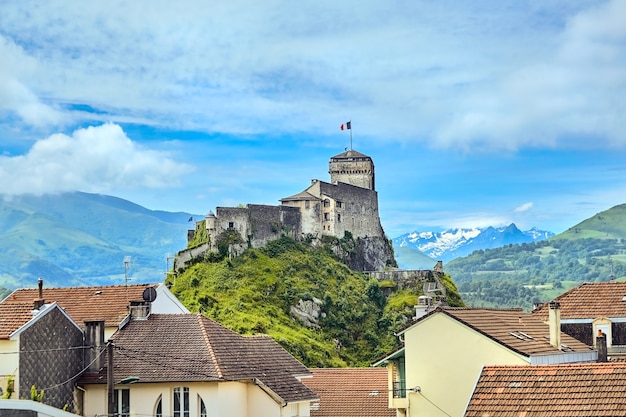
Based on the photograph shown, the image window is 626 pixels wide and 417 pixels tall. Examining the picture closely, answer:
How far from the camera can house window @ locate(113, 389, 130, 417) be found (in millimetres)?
43438

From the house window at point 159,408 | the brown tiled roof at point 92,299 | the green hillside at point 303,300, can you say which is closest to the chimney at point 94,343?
the brown tiled roof at point 92,299

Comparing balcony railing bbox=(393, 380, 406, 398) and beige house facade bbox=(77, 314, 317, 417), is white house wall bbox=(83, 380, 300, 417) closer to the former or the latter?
beige house facade bbox=(77, 314, 317, 417)

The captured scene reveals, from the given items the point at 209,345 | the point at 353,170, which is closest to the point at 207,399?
the point at 209,345

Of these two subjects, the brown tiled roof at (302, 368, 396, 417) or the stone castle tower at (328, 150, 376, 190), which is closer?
the brown tiled roof at (302, 368, 396, 417)

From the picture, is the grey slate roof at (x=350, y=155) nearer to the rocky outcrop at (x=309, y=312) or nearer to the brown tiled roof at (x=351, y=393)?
the rocky outcrop at (x=309, y=312)

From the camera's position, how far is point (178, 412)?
4291 cm

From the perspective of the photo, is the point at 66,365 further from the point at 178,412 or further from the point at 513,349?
the point at 513,349

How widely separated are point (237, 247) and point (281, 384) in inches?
3542

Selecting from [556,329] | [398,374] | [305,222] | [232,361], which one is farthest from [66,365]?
[305,222]

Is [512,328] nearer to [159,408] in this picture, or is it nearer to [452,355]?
[452,355]

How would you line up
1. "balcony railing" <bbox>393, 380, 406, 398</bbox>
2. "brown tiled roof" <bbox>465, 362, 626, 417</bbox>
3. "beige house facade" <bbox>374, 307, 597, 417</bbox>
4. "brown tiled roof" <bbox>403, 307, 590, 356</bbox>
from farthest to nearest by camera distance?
"balcony railing" <bbox>393, 380, 406, 398</bbox> < "brown tiled roof" <bbox>403, 307, 590, 356</bbox> < "beige house facade" <bbox>374, 307, 597, 417</bbox> < "brown tiled roof" <bbox>465, 362, 626, 417</bbox>


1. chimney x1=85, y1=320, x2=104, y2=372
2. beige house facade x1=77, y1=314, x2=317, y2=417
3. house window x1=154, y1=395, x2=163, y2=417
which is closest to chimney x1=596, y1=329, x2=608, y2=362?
beige house facade x1=77, y1=314, x2=317, y2=417

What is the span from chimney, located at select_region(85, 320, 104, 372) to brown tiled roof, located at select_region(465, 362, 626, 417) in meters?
15.8

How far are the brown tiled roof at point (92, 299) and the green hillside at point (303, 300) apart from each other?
68.3 m
